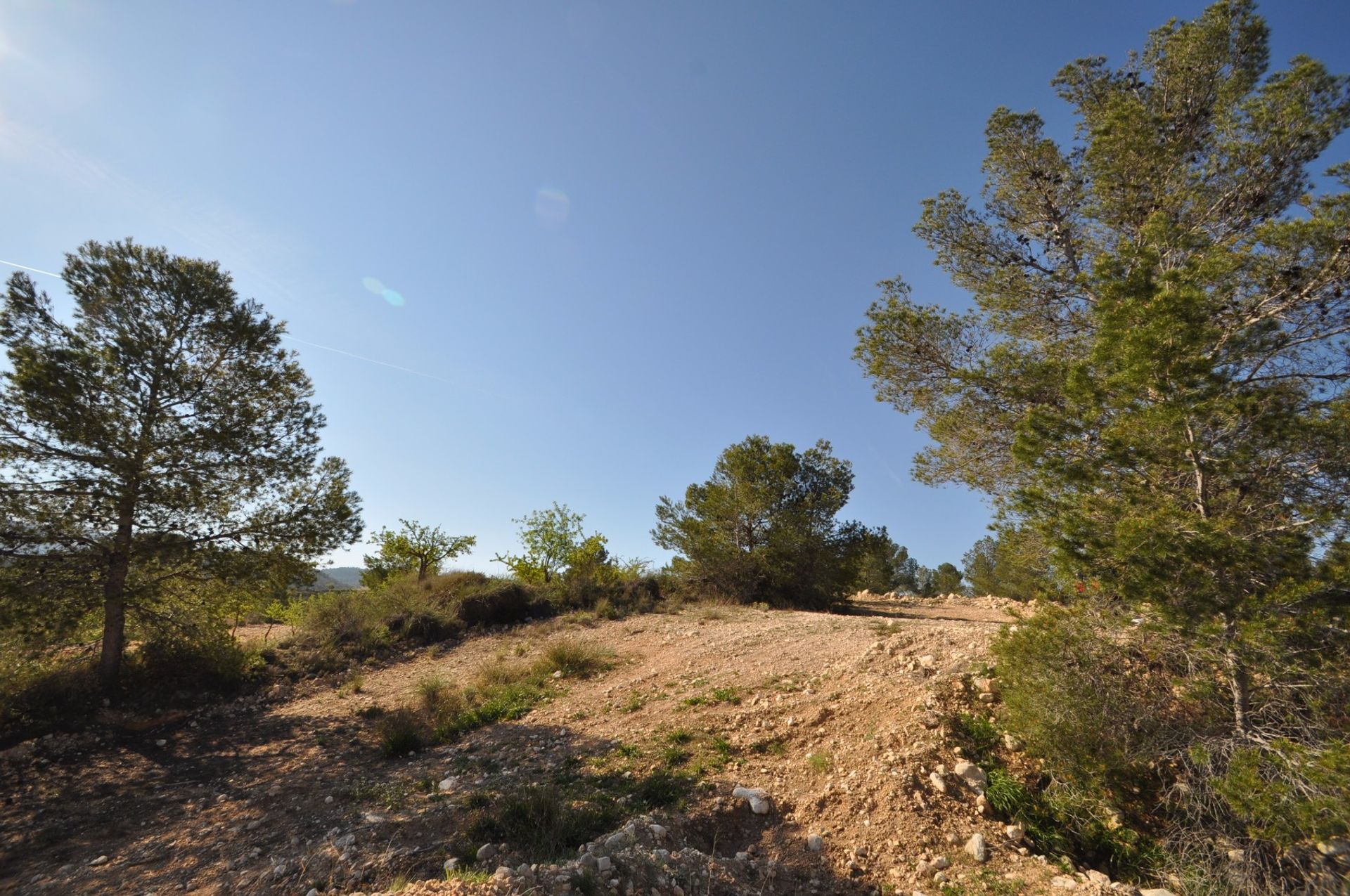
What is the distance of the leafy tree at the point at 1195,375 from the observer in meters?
4.38

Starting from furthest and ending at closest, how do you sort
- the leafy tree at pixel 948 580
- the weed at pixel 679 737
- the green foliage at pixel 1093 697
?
the leafy tree at pixel 948 580 → the weed at pixel 679 737 → the green foliage at pixel 1093 697

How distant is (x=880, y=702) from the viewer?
23.0 ft

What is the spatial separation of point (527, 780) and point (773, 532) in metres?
15.8

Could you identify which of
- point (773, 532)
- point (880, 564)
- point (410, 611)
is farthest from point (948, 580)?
point (410, 611)

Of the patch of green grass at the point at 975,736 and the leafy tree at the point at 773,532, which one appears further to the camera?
the leafy tree at the point at 773,532

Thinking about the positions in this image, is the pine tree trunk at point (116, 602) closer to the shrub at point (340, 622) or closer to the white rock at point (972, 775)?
the shrub at point (340, 622)

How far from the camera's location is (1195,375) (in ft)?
15.3

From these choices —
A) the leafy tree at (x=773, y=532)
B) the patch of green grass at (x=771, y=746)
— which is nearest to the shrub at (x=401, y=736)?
the patch of green grass at (x=771, y=746)

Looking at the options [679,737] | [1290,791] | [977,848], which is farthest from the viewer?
[679,737]

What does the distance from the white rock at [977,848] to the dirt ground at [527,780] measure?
2.4 inches

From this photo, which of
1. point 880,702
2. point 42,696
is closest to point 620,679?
point 880,702

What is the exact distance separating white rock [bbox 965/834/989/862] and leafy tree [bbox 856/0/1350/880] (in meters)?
1.70

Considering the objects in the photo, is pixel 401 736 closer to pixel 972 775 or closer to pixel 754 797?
pixel 754 797

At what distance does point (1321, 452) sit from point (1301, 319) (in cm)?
253
